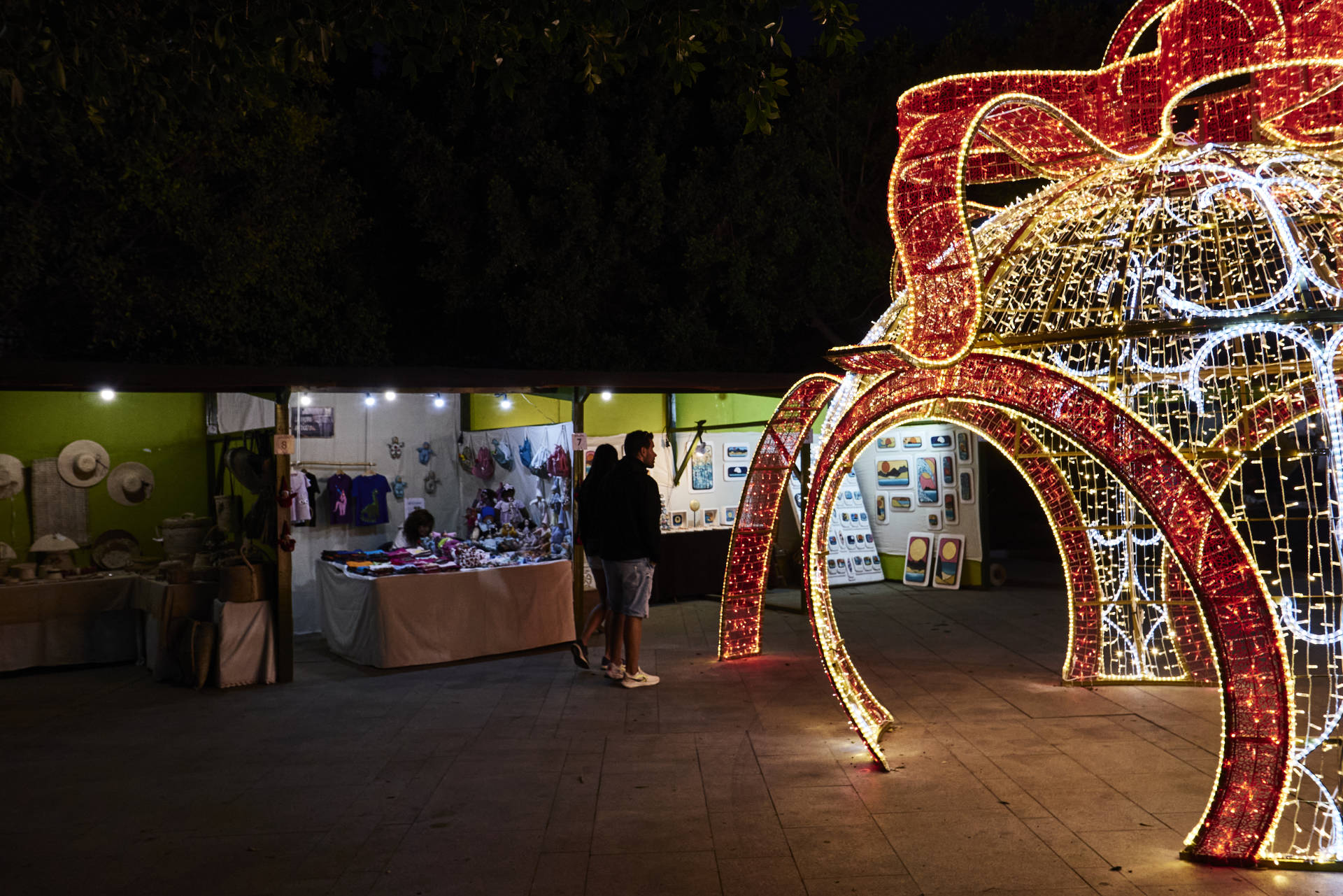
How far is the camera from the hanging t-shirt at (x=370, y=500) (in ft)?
32.9

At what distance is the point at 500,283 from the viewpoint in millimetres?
15898

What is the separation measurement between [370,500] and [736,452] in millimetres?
4206

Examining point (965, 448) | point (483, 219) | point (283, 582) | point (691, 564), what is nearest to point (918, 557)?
point (965, 448)

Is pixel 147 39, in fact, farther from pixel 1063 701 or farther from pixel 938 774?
pixel 1063 701

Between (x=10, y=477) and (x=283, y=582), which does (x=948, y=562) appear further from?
(x=10, y=477)

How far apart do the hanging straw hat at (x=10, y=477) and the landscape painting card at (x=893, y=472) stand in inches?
366

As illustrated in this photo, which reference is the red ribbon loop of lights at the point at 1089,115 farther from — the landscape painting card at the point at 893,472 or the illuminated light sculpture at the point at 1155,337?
the landscape painting card at the point at 893,472

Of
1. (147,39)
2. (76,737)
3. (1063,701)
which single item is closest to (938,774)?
(1063,701)

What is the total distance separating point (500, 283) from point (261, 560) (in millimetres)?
8467

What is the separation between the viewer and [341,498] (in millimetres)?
9906

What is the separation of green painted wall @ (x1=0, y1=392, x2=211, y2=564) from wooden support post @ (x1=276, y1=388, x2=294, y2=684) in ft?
9.94

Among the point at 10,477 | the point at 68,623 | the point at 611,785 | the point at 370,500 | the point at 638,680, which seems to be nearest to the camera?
the point at 611,785

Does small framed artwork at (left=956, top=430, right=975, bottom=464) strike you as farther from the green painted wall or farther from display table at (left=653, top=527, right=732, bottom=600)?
the green painted wall

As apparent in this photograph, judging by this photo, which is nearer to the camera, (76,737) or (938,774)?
(938,774)
